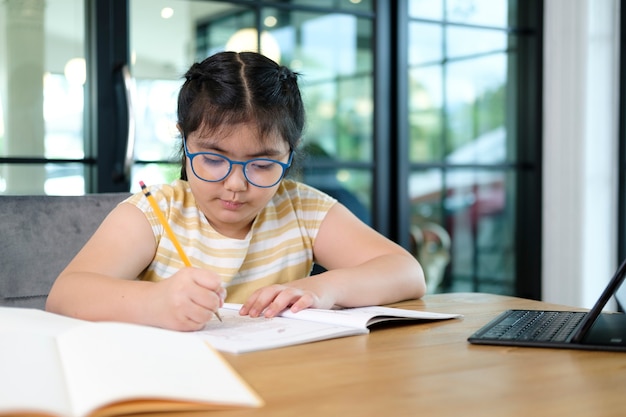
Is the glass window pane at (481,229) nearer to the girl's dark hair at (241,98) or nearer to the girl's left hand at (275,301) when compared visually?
the girl's dark hair at (241,98)

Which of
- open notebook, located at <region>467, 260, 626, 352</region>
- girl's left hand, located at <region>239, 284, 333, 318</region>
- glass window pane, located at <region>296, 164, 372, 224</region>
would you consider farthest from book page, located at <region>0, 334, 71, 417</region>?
glass window pane, located at <region>296, 164, 372, 224</region>

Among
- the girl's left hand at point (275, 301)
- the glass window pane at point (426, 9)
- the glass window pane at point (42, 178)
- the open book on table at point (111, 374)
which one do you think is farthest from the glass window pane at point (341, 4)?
the open book on table at point (111, 374)

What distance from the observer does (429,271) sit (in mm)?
3814

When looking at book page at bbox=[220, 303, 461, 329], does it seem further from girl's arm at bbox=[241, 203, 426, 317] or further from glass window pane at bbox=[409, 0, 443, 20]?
glass window pane at bbox=[409, 0, 443, 20]

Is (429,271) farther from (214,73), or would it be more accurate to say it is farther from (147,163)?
(214,73)

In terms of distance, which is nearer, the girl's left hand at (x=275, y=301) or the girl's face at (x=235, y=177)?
the girl's left hand at (x=275, y=301)

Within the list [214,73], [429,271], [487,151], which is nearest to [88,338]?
[214,73]

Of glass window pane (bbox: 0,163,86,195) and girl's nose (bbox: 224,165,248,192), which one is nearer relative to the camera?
girl's nose (bbox: 224,165,248,192)

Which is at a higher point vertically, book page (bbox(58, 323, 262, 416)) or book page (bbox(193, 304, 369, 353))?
book page (bbox(58, 323, 262, 416))

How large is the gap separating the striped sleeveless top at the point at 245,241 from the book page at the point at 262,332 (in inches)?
14.7

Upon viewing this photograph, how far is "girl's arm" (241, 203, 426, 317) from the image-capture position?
1189 millimetres

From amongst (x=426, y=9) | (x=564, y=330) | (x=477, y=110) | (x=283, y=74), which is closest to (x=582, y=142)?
(x=477, y=110)

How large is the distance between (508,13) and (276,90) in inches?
110

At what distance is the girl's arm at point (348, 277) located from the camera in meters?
1.19
